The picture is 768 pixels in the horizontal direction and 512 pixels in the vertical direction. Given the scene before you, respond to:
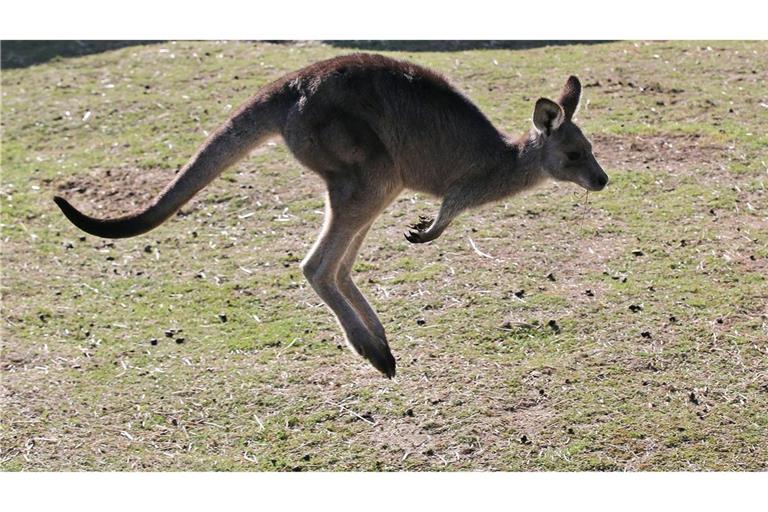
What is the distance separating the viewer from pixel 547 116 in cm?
608

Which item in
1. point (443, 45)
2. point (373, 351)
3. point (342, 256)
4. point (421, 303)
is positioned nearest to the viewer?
point (373, 351)

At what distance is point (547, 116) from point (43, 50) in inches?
363

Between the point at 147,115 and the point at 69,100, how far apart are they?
3.62ft

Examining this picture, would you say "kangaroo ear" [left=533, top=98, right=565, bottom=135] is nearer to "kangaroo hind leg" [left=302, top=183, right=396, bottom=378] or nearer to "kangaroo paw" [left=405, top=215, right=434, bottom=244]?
"kangaroo paw" [left=405, top=215, right=434, bottom=244]

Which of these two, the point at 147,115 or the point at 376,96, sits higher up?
the point at 147,115

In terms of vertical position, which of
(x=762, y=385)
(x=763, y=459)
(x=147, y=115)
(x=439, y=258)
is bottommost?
(x=763, y=459)

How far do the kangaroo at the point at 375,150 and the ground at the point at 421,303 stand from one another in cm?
41

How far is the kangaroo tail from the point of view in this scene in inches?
217

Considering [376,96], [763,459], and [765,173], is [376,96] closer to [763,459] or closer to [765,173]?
[763,459]

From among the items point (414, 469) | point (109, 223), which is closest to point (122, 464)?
point (414, 469)

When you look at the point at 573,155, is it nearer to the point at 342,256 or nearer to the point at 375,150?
the point at 375,150

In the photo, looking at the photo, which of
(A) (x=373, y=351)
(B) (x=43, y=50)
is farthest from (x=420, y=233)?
(B) (x=43, y=50)

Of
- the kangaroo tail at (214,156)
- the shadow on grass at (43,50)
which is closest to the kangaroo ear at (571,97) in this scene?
the kangaroo tail at (214,156)

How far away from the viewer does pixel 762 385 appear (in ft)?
24.3
